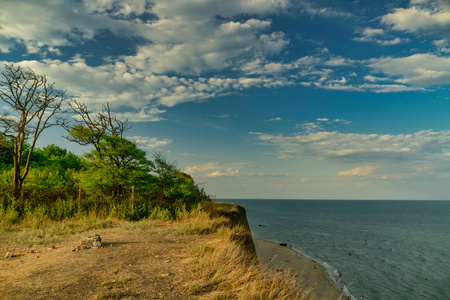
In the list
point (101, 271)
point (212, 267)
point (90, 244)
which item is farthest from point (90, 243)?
point (212, 267)

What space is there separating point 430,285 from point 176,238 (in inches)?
1100

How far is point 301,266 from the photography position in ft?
96.4

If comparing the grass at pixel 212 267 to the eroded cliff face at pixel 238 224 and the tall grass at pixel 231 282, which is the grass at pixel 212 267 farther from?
the eroded cliff face at pixel 238 224

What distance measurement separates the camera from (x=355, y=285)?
25047 millimetres

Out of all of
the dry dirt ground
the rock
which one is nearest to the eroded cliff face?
the dry dirt ground

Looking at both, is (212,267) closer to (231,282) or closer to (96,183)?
(231,282)

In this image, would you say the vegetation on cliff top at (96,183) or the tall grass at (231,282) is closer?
the tall grass at (231,282)

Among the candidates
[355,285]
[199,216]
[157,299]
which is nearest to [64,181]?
[199,216]

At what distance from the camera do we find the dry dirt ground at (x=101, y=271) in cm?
580

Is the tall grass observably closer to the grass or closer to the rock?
the grass

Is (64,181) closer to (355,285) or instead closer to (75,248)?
(75,248)

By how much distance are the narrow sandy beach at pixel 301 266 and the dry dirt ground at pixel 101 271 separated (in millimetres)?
9897

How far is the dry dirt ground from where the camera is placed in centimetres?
580

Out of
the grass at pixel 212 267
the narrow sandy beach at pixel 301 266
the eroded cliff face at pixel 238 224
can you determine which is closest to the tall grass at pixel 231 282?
the grass at pixel 212 267
